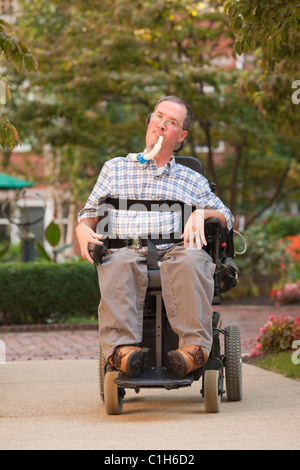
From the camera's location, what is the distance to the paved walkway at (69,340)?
8.52 metres

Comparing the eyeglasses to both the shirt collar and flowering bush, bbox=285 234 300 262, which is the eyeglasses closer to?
the shirt collar

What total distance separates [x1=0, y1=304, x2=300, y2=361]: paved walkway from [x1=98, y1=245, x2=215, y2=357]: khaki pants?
148 inches

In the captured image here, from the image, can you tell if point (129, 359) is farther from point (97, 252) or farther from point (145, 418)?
point (97, 252)

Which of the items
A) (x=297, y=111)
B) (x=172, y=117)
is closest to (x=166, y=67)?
(x=297, y=111)

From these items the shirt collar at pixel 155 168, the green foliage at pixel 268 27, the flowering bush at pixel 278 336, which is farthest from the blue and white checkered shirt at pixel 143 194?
the flowering bush at pixel 278 336

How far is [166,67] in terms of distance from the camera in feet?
48.7

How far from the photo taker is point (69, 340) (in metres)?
9.91

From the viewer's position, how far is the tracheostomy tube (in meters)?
4.94

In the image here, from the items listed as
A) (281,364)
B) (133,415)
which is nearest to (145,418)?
(133,415)

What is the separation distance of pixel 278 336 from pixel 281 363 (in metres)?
0.69

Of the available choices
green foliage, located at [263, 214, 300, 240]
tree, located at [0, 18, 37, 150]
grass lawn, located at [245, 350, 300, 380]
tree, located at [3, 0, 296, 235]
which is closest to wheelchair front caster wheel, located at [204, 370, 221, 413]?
grass lawn, located at [245, 350, 300, 380]
